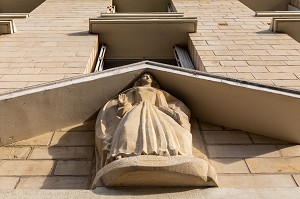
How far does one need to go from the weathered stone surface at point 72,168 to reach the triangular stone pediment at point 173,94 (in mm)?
767

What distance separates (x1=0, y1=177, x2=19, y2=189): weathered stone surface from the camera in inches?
142

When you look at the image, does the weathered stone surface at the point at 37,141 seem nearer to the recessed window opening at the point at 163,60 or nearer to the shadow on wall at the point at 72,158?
the shadow on wall at the point at 72,158

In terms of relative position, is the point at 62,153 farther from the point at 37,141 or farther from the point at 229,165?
the point at 229,165

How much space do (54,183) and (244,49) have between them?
17.0ft

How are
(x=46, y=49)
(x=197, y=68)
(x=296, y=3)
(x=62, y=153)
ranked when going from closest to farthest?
(x=62, y=153) < (x=197, y=68) < (x=46, y=49) < (x=296, y=3)

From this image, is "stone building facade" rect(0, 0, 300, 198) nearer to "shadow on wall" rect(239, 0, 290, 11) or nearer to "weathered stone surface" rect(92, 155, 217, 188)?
"weathered stone surface" rect(92, 155, 217, 188)

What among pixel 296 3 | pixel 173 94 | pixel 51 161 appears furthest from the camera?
pixel 296 3

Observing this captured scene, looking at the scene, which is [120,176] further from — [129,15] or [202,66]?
[129,15]

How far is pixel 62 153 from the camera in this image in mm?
4168

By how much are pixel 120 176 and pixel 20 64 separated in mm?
4533

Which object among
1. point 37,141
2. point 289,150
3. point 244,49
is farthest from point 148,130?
point 244,49

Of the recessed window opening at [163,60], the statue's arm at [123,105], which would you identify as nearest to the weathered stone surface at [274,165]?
the statue's arm at [123,105]

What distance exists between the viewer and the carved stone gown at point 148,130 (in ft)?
10.7

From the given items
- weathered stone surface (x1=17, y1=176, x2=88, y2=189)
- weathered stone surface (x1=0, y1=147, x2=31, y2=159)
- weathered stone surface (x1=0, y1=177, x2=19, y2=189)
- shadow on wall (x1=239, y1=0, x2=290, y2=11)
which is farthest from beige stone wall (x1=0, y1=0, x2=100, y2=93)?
shadow on wall (x1=239, y1=0, x2=290, y2=11)
